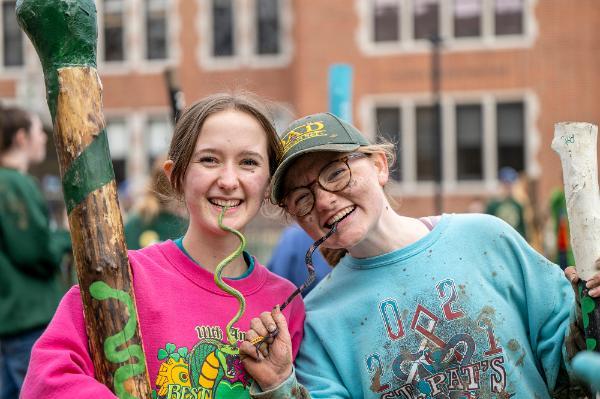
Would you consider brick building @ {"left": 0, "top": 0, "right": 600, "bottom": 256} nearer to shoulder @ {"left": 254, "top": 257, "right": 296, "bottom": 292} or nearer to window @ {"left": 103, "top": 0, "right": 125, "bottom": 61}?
window @ {"left": 103, "top": 0, "right": 125, "bottom": 61}

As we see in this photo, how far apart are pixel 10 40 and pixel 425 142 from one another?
1265 centimetres

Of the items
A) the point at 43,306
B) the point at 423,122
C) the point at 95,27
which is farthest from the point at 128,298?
the point at 423,122

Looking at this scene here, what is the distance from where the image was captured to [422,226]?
2777 millimetres

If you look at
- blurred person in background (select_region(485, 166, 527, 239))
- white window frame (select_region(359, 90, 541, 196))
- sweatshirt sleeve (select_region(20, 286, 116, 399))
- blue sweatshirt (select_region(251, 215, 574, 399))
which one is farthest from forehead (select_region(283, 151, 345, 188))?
white window frame (select_region(359, 90, 541, 196))

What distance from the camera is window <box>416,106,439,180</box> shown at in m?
23.7

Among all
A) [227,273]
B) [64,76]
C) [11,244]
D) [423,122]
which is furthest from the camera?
[423,122]

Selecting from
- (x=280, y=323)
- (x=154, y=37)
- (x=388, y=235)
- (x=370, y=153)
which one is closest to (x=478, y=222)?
(x=388, y=235)

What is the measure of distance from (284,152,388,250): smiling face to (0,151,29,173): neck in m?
2.89

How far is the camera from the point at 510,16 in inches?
922

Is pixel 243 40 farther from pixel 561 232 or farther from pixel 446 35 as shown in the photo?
pixel 561 232

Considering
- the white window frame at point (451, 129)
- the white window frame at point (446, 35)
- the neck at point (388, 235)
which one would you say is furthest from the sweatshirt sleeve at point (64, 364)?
the white window frame at point (446, 35)

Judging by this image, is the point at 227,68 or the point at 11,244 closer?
the point at 11,244

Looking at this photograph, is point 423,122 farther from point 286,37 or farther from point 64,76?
point 64,76

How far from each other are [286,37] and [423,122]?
4529mm
